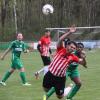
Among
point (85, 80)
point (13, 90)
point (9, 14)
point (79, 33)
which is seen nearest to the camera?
point (13, 90)

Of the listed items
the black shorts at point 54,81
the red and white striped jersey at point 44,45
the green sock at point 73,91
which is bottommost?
the green sock at point 73,91

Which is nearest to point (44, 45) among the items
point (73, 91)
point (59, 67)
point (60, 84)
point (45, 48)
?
point (45, 48)

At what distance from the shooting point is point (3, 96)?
1480 centimetres

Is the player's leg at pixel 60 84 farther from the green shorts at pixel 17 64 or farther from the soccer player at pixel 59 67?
the green shorts at pixel 17 64

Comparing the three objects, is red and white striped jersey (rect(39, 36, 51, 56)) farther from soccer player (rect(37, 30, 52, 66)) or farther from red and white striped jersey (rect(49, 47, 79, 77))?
red and white striped jersey (rect(49, 47, 79, 77))

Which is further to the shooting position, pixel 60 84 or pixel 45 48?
pixel 45 48

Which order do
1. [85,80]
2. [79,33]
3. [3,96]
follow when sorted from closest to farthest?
[3,96]
[85,80]
[79,33]

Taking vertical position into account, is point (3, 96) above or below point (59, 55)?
below

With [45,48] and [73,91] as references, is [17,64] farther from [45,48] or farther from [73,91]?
[73,91]

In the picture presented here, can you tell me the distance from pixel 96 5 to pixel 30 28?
42.1 ft

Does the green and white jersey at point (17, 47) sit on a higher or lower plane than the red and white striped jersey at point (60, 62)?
lower

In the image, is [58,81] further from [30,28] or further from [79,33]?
[30,28]

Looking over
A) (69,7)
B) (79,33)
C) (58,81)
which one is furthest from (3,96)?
(69,7)

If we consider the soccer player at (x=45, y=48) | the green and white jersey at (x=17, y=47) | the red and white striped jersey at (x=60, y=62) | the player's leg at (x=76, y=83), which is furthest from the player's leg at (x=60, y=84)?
the soccer player at (x=45, y=48)
